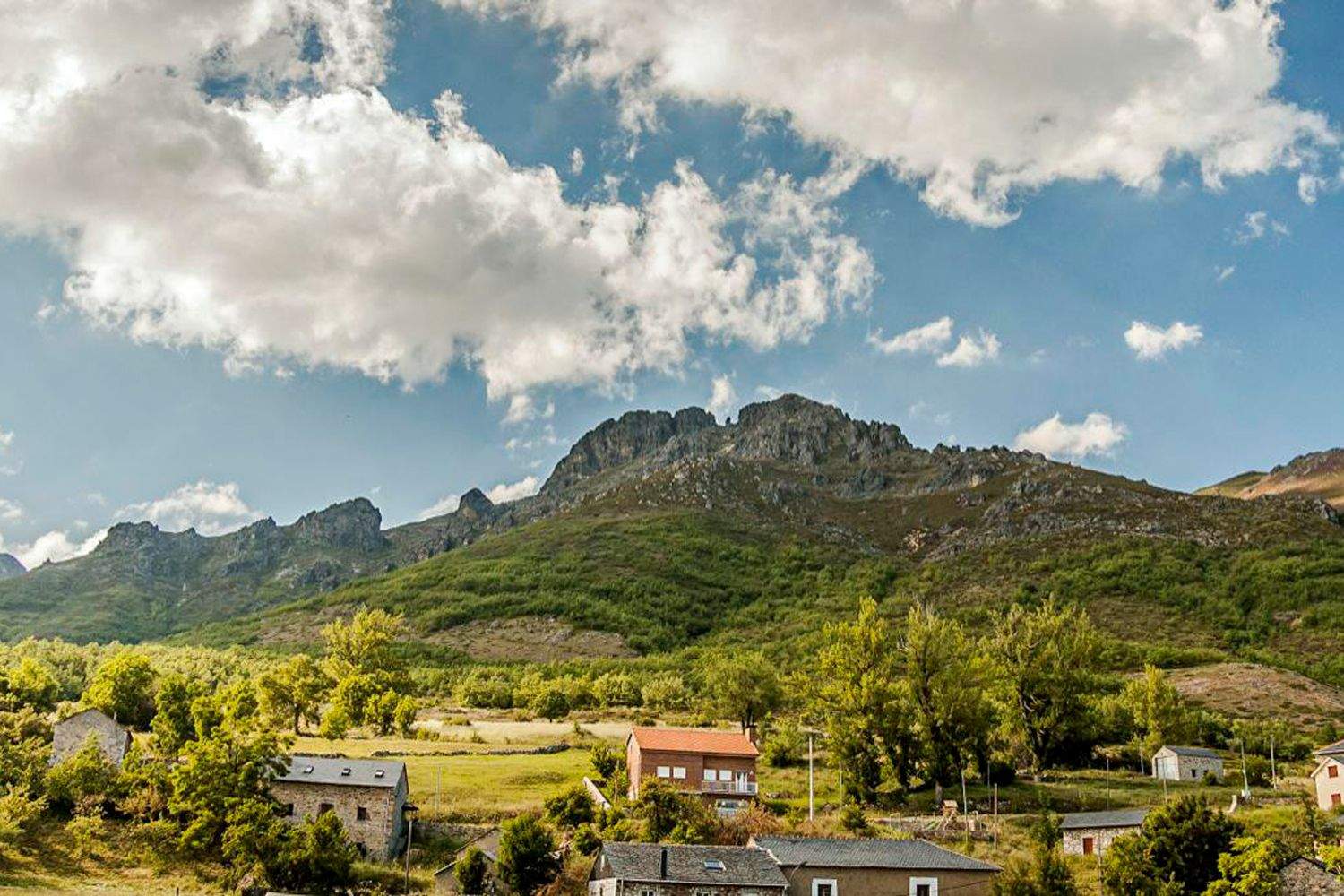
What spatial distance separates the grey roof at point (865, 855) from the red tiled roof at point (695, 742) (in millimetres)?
16276

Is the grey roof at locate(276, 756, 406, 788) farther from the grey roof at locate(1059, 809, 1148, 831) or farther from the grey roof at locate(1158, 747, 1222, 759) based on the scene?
the grey roof at locate(1158, 747, 1222, 759)

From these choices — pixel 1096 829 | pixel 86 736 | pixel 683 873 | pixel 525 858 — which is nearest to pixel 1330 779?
pixel 1096 829

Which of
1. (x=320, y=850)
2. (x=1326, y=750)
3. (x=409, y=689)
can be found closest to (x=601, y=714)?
(x=409, y=689)

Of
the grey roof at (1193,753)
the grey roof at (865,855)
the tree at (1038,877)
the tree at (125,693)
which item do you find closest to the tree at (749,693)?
the grey roof at (1193,753)

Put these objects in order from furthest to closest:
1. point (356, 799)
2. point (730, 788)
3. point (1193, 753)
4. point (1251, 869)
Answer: point (1193, 753) → point (730, 788) → point (356, 799) → point (1251, 869)

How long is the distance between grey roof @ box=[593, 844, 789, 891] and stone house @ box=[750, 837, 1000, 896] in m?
0.82

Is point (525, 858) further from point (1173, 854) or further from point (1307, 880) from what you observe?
point (1307, 880)

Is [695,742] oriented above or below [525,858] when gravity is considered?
above

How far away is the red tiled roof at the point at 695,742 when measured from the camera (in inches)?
2485

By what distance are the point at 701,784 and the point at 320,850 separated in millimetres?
22826

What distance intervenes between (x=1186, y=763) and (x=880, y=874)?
35.8 meters

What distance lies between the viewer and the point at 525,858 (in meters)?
46.5

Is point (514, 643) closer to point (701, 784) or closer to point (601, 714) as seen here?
point (601, 714)

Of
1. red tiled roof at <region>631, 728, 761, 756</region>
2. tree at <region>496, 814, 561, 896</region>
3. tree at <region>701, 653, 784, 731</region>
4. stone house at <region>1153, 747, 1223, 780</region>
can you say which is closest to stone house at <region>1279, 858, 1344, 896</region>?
tree at <region>496, 814, 561, 896</region>
